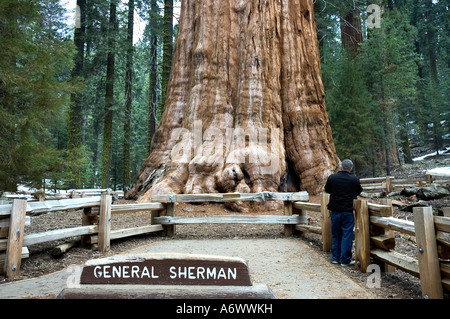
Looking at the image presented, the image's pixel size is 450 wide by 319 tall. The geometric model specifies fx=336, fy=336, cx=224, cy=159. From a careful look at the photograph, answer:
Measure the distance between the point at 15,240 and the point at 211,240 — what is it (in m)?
4.04

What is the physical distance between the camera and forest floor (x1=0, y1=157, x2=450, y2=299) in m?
4.45

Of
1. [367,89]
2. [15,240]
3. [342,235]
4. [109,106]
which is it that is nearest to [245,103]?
[342,235]

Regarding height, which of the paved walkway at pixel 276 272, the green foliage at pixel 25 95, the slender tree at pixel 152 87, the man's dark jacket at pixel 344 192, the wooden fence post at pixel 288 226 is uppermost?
the slender tree at pixel 152 87

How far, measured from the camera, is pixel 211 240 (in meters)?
7.73

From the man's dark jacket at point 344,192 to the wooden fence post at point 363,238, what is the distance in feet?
0.79

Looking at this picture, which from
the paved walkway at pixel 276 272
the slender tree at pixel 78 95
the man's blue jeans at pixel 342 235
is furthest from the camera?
the slender tree at pixel 78 95

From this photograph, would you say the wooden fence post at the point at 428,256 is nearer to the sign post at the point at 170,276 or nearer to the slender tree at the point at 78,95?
the sign post at the point at 170,276

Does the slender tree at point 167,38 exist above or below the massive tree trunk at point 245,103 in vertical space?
above

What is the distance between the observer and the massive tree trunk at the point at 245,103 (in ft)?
36.9

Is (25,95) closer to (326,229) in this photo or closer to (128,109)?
(326,229)

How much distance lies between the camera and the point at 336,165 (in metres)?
12.4

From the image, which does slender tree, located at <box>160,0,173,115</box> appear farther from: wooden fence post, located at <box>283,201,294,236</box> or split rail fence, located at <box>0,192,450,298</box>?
wooden fence post, located at <box>283,201,294,236</box>

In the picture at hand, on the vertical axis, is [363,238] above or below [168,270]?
below

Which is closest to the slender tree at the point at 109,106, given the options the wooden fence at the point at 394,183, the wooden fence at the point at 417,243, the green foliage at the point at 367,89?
the green foliage at the point at 367,89
